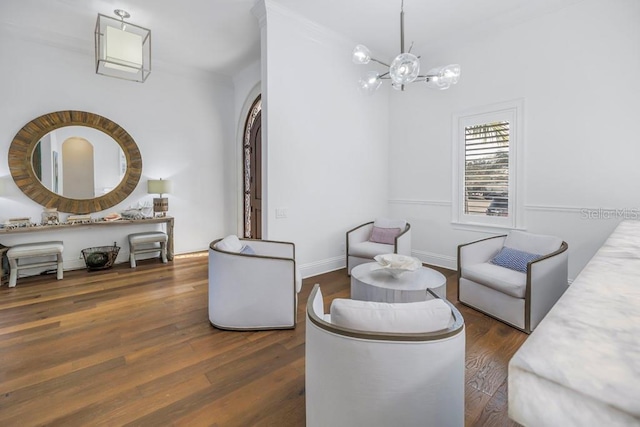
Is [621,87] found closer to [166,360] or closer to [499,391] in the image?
[499,391]

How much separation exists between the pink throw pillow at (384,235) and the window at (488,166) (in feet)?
3.18

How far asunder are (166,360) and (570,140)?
180 inches

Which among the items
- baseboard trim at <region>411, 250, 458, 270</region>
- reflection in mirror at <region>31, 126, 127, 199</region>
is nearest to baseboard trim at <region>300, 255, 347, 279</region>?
baseboard trim at <region>411, 250, 458, 270</region>

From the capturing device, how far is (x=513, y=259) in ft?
9.64

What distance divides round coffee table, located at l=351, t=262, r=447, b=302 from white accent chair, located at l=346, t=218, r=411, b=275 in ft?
3.23

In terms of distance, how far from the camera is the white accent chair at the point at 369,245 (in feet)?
13.0

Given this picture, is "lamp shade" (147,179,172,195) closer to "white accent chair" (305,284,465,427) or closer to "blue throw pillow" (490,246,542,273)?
"white accent chair" (305,284,465,427)

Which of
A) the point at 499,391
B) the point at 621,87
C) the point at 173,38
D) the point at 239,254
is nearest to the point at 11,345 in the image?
the point at 239,254

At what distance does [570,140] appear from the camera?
11.1 feet

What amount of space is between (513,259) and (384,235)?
1.68 m

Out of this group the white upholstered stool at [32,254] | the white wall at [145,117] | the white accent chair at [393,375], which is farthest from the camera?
the white wall at [145,117]

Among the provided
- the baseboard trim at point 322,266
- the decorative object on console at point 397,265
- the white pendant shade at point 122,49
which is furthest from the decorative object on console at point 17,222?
the decorative object on console at point 397,265

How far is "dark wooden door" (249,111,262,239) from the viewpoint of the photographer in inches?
214

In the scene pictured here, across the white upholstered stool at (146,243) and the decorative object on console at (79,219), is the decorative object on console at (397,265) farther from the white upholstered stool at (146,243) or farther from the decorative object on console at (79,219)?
the decorative object on console at (79,219)
